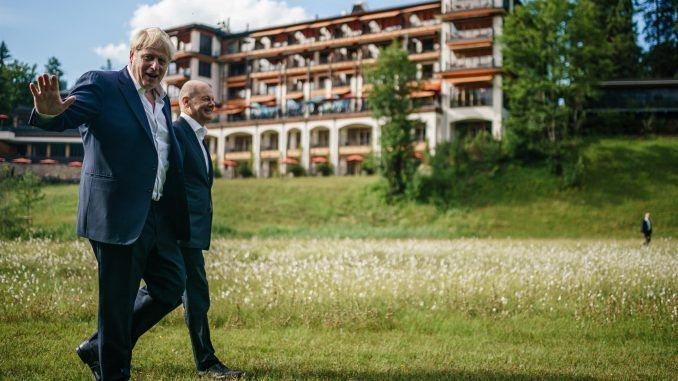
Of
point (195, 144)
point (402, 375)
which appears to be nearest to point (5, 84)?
point (195, 144)

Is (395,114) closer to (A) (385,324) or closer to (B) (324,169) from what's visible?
(B) (324,169)

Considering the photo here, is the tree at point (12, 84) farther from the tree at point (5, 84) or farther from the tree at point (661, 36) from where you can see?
the tree at point (661, 36)

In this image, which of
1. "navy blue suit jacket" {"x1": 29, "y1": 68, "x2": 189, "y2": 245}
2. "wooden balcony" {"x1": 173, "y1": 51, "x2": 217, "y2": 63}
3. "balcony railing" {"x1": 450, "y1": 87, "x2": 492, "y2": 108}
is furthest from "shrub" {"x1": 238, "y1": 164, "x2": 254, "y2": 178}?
"navy blue suit jacket" {"x1": 29, "y1": 68, "x2": 189, "y2": 245}

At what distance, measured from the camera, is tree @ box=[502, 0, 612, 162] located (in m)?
39.6

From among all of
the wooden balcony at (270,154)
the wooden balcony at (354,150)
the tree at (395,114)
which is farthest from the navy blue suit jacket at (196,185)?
the wooden balcony at (270,154)

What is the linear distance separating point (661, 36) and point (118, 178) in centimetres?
6685

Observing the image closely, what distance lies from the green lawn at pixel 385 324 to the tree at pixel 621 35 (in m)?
50.0

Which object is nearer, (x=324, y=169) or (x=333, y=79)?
(x=324, y=169)

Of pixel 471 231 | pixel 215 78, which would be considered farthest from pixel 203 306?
pixel 215 78

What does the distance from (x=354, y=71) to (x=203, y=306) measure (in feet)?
194

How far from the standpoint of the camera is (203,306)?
539 centimetres

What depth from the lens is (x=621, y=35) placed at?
54656mm

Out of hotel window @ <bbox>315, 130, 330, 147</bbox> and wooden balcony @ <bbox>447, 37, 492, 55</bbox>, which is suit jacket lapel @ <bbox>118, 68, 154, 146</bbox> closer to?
wooden balcony @ <bbox>447, 37, 492, 55</bbox>

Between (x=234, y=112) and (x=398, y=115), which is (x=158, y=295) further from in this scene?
(x=234, y=112)
